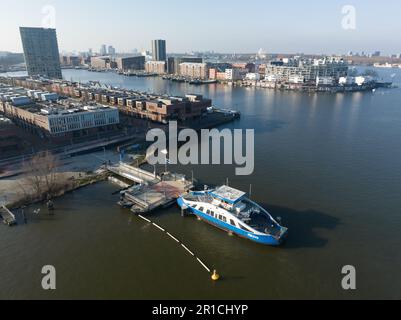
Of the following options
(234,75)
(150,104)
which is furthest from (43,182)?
(234,75)

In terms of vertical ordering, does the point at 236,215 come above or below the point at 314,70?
below

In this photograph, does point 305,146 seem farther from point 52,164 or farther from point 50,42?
point 50,42

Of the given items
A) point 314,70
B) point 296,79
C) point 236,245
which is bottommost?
point 236,245

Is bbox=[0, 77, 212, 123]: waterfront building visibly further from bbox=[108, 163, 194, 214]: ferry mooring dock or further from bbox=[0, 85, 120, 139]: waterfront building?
bbox=[108, 163, 194, 214]: ferry mooring dock

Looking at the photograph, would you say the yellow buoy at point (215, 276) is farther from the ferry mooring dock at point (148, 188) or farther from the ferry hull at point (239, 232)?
the ferry mooring dock at point (148, 188)

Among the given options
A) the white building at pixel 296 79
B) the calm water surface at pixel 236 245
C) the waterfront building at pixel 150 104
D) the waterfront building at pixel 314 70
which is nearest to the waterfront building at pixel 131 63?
the waterfront building at pixel 314 70

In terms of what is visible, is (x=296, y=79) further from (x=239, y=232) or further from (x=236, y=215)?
(x=239, y=232)

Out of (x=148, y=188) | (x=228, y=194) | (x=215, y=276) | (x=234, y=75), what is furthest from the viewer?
(x=234, y=75)

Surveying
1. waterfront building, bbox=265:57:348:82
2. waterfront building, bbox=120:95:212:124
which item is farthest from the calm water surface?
waterfront building, bbox=265:57:348:82
